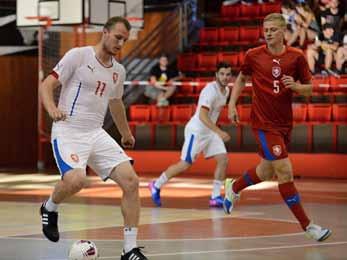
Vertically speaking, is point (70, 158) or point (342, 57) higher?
point (70, 158)

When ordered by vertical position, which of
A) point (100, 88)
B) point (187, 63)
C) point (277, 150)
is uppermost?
point (100, 88)

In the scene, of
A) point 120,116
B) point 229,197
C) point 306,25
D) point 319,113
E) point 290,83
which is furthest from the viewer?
point 306,25

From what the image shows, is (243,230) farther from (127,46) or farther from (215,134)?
(127,46)

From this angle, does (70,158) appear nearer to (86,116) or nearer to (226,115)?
(86,116)

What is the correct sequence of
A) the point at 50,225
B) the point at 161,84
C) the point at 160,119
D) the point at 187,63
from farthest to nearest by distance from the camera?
the point at 187,63
the point at 161,84
the point at 160,119
the point at 50,225

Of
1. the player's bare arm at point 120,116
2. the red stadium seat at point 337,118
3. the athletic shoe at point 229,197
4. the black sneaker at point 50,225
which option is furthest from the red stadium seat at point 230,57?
the black sneaker at point 50,225

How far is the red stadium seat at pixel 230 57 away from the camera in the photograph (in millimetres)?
23422

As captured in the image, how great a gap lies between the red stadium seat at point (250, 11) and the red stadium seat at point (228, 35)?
0.77 meters

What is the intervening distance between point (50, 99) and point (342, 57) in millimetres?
14075

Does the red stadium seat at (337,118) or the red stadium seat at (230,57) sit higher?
the red stadium seat at (230,57)

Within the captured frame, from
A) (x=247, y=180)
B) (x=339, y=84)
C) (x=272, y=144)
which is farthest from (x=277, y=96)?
(x=339, y=84)

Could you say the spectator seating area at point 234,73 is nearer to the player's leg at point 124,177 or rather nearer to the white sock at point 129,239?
the player's leg at point 124,177

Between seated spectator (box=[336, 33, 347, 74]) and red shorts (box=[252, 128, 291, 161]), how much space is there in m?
11.7

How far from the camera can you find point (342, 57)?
20.8m
